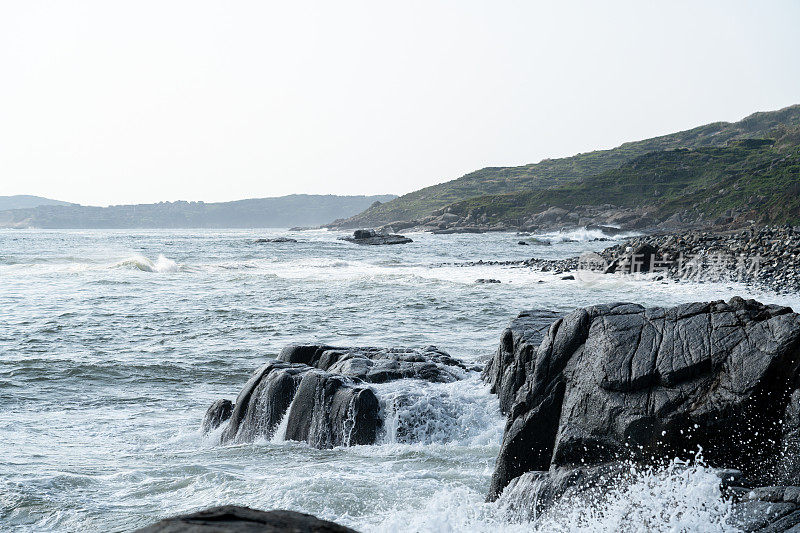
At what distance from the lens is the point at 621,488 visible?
5.95m

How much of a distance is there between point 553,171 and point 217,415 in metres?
176

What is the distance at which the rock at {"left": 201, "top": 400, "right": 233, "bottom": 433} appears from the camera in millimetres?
10695

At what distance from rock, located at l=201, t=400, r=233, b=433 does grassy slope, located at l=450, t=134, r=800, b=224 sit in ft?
261

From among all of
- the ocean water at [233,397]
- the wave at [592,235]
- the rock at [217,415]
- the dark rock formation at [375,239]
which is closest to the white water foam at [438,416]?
the ocean water at [233,397]

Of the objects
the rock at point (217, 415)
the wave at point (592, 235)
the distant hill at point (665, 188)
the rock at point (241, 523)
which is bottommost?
the rock at point (217, 415)

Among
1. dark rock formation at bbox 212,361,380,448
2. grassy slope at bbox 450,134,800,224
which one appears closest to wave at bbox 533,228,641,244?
grassy slope at bbox 450,134,800,224

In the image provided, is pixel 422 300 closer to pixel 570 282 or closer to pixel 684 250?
pixel 570 282

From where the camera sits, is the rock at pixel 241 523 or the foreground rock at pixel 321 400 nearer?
the rock at pixel 241 523

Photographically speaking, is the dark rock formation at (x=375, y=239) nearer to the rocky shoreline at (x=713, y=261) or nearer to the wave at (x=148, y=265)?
the wave at (x=148, y=265)

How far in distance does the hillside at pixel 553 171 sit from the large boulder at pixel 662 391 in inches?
5842

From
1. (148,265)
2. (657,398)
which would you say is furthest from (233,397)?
(148,265)

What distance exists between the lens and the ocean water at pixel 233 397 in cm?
668

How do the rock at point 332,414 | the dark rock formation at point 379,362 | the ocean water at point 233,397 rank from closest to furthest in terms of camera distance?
the ocean water at point 233,397, the rock at point 332,414, the dark rock formation at point 379,362

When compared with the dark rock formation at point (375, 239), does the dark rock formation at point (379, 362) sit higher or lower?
lower
